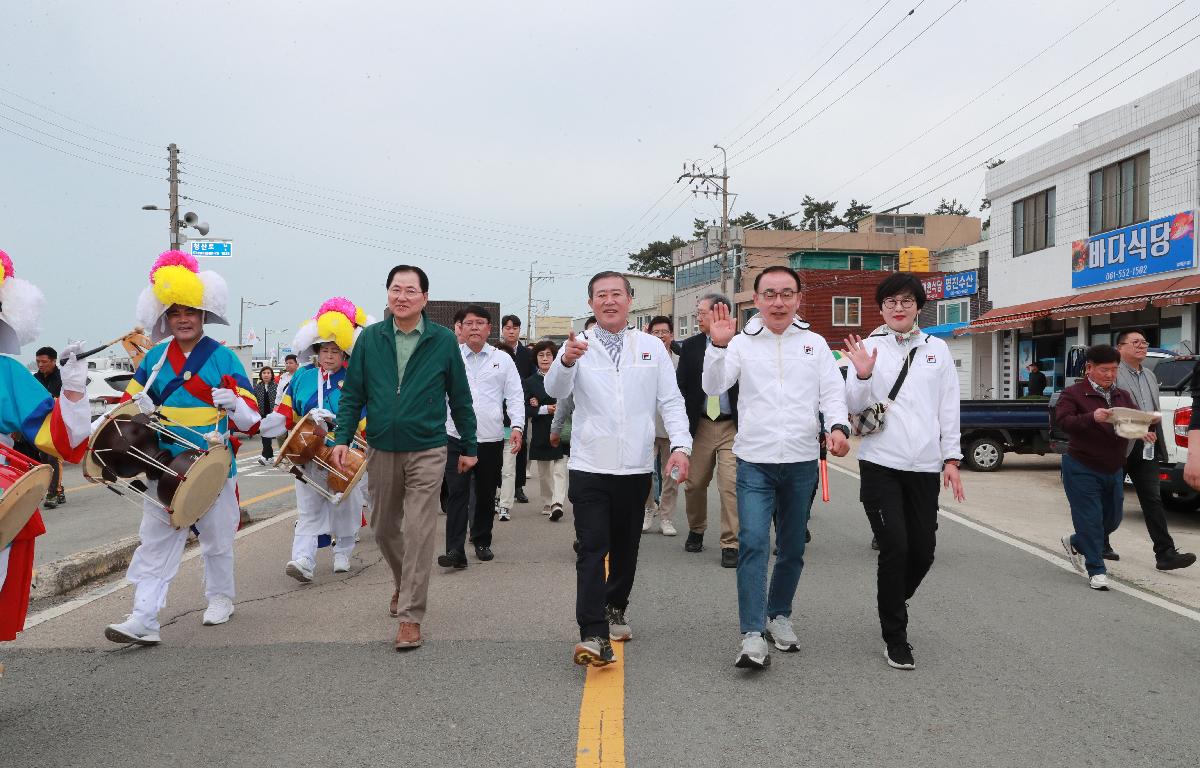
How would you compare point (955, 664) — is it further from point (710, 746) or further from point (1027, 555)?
point (1027, 555)

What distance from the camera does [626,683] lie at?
4316 mm

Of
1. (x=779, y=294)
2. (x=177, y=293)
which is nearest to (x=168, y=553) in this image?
(x=177, y=293)

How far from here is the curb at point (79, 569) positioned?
6250 mm

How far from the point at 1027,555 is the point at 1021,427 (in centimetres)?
768

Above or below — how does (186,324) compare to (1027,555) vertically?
above

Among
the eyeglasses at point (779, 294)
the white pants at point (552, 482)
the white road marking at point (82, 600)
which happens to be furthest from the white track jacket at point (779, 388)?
the white pants at point (552, 482)

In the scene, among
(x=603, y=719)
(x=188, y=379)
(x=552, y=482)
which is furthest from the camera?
(x=552, y=482)

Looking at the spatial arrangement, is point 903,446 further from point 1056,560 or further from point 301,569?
point 301,569

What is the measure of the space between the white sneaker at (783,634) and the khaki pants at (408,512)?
1939mm

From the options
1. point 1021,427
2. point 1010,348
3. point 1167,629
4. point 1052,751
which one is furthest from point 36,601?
point 1010,348

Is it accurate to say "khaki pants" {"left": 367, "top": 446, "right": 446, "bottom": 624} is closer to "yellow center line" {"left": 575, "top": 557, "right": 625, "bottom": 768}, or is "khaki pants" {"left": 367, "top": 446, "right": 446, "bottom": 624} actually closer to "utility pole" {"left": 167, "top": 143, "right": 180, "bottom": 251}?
"yellow center line" {"left": 575, "top": 557, "right": 625, "bottom": 768}

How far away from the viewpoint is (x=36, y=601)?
6.08 meters

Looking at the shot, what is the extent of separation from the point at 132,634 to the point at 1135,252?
67.6 ft

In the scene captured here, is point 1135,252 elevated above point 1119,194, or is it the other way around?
point 1119,194
